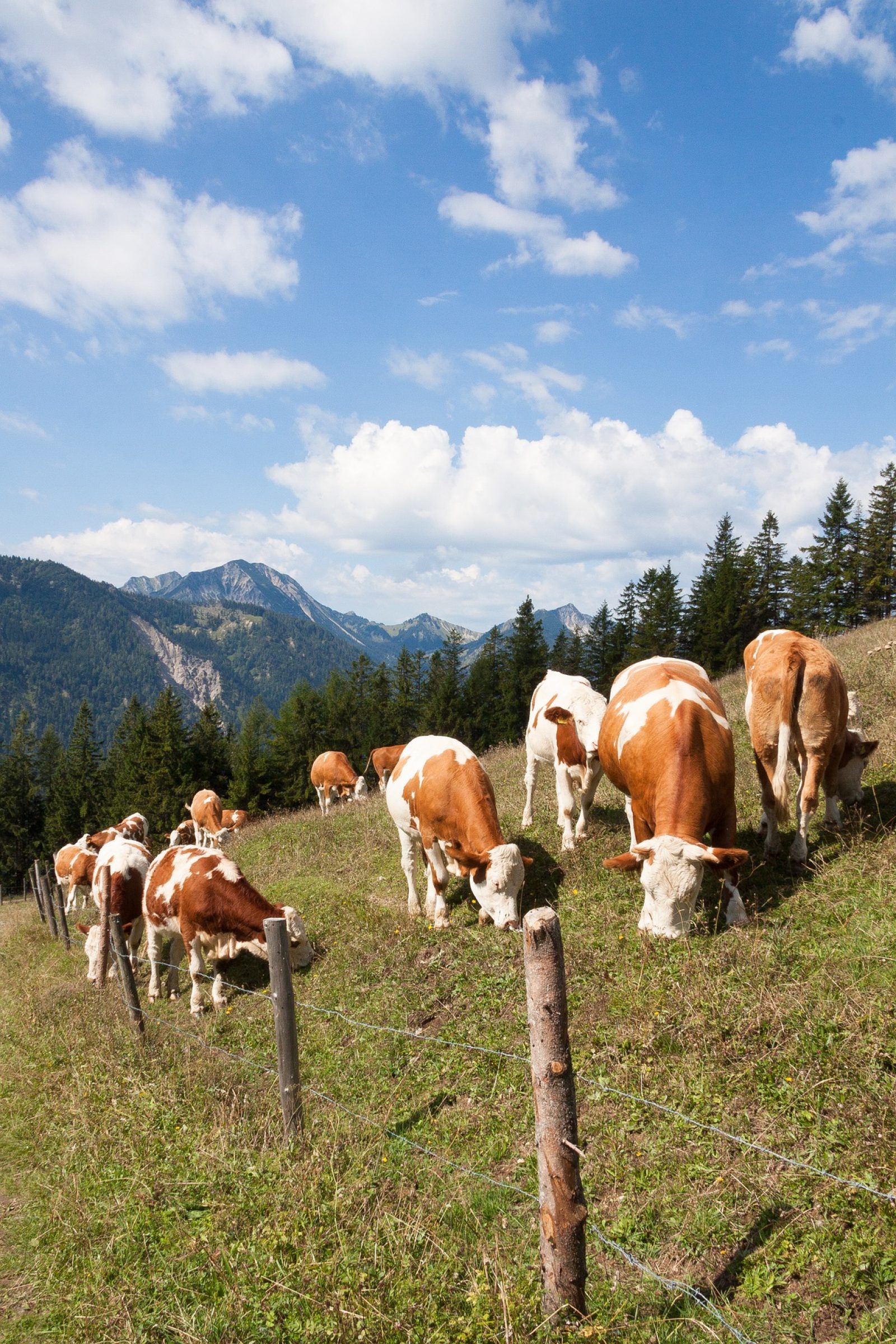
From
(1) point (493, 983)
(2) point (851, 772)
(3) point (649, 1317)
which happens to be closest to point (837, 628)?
(2) point (851, 772)

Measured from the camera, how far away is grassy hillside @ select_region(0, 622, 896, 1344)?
3.50m

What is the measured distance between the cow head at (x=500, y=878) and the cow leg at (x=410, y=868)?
6.81 ft

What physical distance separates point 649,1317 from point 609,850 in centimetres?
657

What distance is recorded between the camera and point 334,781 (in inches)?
1125

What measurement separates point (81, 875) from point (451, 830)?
18.5m

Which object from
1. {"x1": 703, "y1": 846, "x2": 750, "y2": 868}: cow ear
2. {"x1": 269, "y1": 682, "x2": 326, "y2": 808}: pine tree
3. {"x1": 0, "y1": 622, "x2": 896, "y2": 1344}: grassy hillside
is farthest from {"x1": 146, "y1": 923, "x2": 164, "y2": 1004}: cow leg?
{"x1": 269, "y1": 682, "x2": 326, "y2": 808}: pine tree

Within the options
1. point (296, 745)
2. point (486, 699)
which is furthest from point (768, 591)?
point (296, 745)

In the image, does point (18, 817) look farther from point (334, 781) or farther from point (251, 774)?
point (334, 781)

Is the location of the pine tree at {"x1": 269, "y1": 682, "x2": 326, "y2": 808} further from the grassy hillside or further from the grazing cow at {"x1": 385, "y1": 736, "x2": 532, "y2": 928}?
the grassy hillside

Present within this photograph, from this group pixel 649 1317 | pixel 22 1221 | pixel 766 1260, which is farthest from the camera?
pixel 22 1221

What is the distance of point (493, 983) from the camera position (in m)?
7.14

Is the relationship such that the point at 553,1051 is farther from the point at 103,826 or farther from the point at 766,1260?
the point at 103,826

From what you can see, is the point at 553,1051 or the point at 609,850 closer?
the point at 553,1051

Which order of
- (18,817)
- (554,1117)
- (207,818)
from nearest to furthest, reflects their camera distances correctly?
(554,1117)
(207,818)
(18,817)
